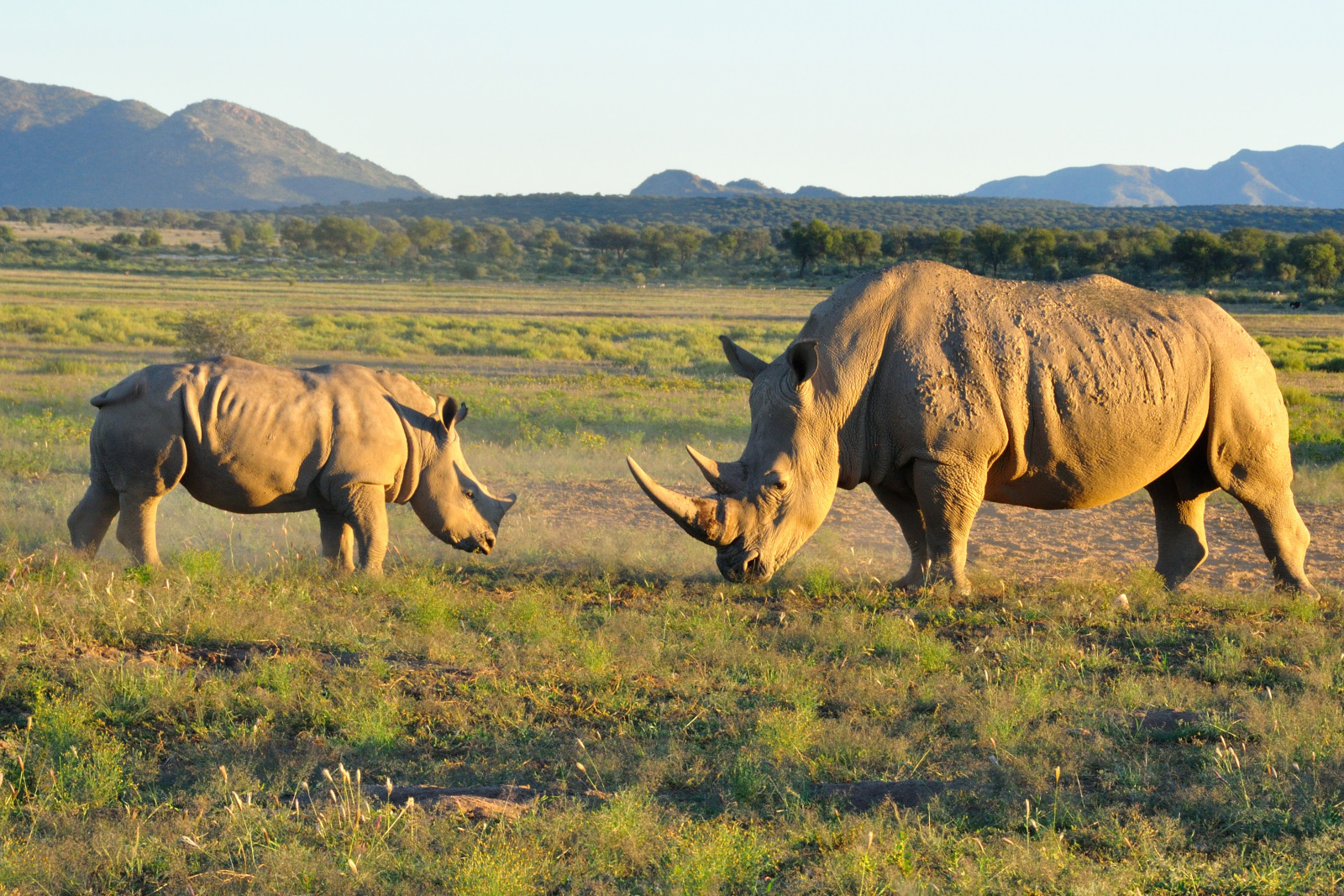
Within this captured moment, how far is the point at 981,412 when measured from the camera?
7137 mm

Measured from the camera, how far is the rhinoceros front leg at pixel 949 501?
7164 millimetres

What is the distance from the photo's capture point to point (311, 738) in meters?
4.91

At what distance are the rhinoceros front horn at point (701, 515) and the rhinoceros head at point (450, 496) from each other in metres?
1.69

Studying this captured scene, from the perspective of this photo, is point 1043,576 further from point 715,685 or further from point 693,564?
point 715,685

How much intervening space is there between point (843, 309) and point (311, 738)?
4.18 m

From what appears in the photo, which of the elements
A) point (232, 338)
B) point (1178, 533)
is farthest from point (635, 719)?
point (232, 338)

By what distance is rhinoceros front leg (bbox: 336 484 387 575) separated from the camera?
7.43m

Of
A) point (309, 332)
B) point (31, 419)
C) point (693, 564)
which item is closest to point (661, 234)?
point (309, 332)

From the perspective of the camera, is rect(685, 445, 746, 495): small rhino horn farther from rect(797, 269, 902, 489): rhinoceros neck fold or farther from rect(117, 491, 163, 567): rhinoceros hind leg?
rect(117, 491, 163, 567): rhinoceros hind leg

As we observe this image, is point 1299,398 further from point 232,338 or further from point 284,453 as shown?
point 232,338

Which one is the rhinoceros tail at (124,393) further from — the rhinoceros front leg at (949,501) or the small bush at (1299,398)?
the small bush at (1299,398)

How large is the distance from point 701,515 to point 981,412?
1889 millimetres

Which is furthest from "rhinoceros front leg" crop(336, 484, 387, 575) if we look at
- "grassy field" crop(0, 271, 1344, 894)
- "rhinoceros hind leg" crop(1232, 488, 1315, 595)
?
"rhinoceros hind leg" crop(1232, 488, 1315, 595)

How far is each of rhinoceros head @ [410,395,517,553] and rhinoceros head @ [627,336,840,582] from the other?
5.66ft
